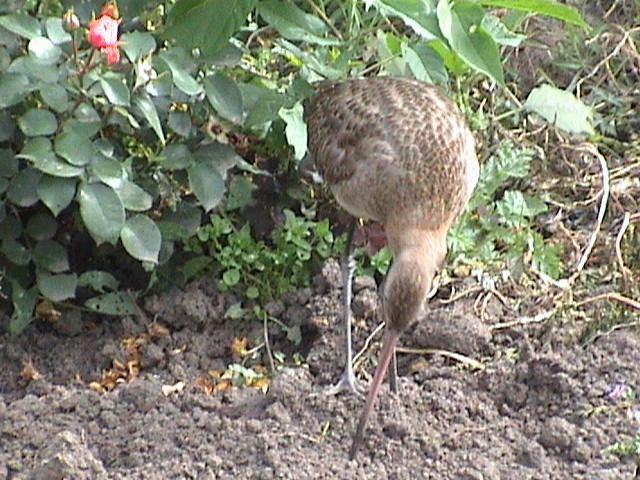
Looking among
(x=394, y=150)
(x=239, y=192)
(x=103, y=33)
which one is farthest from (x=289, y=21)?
(x=103, y=33)

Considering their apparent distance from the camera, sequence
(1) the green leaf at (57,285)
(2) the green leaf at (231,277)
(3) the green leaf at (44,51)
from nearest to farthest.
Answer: (3) the green leaf at (44,51)
(1) the green leaf at (57,285)
(2) the green leaf at (231,277)

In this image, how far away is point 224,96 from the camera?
14.3 ft

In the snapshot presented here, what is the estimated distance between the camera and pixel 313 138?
4672 mm

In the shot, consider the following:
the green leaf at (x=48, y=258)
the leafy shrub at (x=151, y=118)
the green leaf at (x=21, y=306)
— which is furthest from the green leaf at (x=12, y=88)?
the green leaf at (x=21, y=306)

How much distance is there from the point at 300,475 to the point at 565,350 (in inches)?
44.7

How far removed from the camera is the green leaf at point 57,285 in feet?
14.6

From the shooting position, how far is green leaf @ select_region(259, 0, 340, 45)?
4402mm

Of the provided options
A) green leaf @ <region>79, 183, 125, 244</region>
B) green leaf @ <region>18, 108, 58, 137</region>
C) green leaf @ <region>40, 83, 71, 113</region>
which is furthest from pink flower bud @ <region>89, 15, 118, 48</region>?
green leaf @ <region>79, 183, 125, 244</region>

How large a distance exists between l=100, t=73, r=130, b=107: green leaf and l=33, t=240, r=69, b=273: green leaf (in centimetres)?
76

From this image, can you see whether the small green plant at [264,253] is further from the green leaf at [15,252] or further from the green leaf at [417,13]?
the green leaf at [417,13]

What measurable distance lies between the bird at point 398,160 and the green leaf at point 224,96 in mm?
391

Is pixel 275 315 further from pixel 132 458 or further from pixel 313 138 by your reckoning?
pixel 132 458

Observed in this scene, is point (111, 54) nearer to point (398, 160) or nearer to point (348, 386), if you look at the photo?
point (398, 160)

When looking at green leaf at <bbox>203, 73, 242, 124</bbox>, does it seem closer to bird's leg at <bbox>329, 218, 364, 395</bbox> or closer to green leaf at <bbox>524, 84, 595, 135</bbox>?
bird's leg at <bbox>329, 218, 364, 395</bbox>
